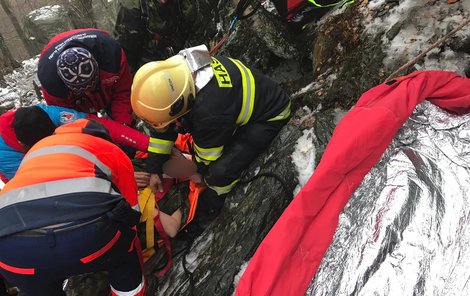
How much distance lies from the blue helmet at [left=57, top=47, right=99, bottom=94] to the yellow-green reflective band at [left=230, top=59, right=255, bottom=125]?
122 cm

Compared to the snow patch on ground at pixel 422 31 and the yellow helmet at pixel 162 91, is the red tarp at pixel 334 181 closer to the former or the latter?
the snow patch on ground at pixel 422 31

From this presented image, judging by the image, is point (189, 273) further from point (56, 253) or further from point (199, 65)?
point (199, 65)

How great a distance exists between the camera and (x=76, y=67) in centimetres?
277

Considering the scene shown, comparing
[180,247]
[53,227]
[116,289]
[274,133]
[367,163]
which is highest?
[53,227]

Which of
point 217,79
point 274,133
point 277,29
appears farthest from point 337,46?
point 217,79

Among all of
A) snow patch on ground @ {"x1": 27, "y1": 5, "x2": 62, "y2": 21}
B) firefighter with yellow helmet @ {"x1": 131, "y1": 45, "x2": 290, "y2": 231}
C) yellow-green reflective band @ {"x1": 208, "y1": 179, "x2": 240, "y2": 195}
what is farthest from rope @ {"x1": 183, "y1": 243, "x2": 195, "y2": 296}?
snow patch on ground @ {"x1": 27, "y1": 5, "x2": 62, "y2": 21}

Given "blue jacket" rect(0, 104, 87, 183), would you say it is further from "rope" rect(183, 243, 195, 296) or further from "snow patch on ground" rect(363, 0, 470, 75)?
"snow patch on ground" rect(363, 0, 470, 75)

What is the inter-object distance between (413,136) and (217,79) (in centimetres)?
131

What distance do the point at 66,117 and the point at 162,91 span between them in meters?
1.14

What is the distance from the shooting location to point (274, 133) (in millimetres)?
2797

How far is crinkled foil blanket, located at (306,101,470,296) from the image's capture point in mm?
1410

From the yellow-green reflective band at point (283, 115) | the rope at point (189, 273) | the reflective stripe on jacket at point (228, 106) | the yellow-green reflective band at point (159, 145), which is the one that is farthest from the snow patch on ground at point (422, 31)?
the rope at point (189, 273)

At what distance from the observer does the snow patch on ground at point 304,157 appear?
2.45m

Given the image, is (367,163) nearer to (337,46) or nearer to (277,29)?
(337,46)
